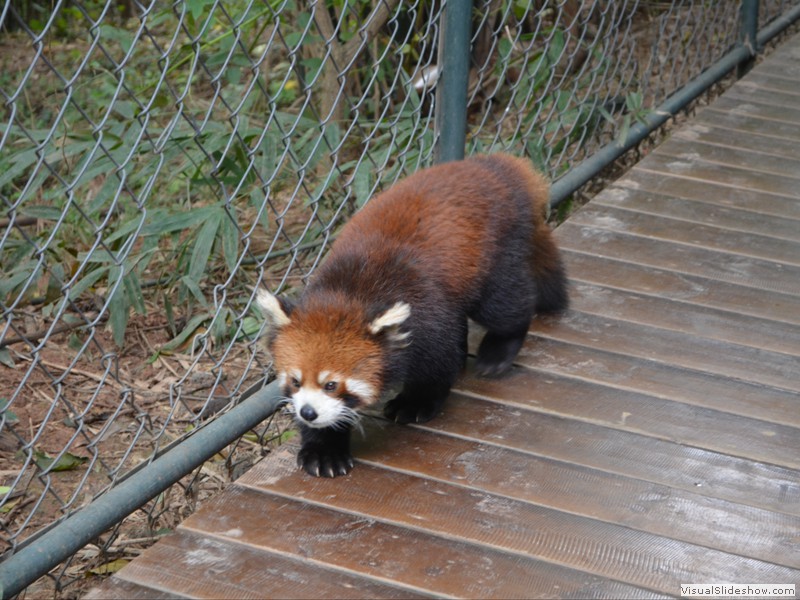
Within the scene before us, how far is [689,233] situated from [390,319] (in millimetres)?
1750

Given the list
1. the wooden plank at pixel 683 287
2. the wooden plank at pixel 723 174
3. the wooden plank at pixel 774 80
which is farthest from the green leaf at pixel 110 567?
the wooden plank at pixel 774 80

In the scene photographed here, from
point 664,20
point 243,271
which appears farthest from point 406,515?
point 664,20

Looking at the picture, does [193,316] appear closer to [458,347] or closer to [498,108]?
[458,347]

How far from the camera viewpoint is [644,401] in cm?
278

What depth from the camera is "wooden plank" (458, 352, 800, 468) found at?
8.54ft

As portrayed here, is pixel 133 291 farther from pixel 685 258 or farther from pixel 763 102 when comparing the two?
pixel 763 102

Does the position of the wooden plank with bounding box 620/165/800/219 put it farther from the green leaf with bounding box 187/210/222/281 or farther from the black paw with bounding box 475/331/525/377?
the green leaf with bounding box 187/210/222/281

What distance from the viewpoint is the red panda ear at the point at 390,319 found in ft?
8.29

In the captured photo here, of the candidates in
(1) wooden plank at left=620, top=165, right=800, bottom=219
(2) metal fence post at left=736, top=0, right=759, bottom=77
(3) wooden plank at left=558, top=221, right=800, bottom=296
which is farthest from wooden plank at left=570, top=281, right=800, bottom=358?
(2) metal fence post at left=736, top=0, right=759, bottom=77

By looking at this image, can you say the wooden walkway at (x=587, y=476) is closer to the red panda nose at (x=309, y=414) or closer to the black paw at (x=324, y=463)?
the black paw at (x=324, y=463)

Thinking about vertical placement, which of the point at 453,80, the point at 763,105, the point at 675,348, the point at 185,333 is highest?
the point at 453,80

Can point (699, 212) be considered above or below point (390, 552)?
above

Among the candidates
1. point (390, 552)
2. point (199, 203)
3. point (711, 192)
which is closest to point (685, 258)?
point (711, 192)

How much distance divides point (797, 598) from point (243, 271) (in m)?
3.03
